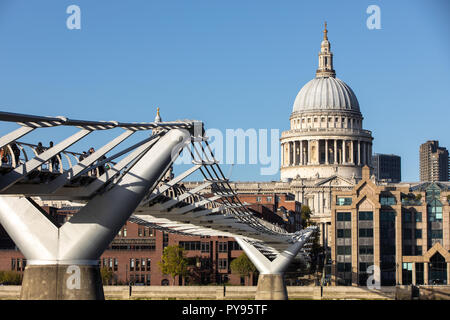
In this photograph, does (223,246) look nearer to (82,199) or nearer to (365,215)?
(365,215)

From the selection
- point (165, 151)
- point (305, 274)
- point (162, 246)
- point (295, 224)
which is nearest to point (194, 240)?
point (162, 246)

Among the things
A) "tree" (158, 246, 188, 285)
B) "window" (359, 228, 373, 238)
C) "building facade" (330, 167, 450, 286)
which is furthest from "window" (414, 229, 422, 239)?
"tree" (158, 246, 188, 285)

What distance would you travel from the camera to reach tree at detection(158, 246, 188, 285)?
108 m

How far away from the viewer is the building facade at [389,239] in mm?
109562

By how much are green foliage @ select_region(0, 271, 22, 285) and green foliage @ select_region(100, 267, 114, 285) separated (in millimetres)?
8645

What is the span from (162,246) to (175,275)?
523cm

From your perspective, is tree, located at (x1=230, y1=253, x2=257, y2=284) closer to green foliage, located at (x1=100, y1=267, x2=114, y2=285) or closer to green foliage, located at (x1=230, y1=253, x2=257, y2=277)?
green foliage, located at (x1=230, y1=253, x2=257, y2=277)

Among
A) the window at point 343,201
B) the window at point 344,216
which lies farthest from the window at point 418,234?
the window at point 343,201

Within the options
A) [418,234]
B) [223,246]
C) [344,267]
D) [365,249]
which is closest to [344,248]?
[344,267]

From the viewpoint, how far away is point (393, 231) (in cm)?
11144

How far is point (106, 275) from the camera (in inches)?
4323

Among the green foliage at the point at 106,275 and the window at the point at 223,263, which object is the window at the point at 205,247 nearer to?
the window at the point at 223,263
